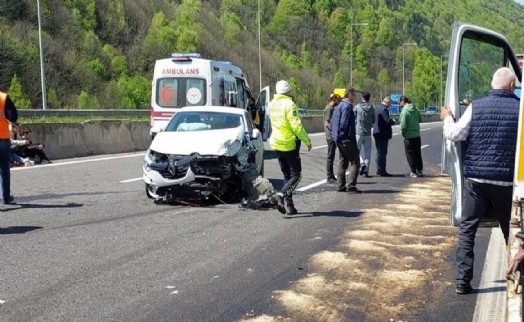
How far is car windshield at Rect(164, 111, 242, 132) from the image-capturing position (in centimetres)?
1213

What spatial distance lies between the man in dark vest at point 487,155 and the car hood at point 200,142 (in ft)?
17.3

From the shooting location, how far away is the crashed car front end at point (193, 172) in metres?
10.7

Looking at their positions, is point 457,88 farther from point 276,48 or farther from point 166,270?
point 276,48

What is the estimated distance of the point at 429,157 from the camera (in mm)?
22766

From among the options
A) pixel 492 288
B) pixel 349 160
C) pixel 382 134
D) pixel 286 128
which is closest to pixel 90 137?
pixel 382 134

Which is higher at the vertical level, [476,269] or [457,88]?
[457,88]

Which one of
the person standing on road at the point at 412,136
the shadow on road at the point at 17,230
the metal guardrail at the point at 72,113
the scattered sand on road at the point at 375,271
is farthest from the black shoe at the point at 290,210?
the metal guardrail at the point at 72,113

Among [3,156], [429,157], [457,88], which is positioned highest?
[457,88]

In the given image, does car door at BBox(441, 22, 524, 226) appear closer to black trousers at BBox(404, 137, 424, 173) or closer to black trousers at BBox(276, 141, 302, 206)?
black trousers at BBox(276, 141, 302, 206)

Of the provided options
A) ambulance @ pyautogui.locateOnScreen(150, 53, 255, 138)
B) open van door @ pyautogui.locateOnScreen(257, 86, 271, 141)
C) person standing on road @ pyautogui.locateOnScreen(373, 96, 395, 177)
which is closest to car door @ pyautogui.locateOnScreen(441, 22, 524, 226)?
person standing on road @ pyautogui.locateOnScreen(373, 96, 395, 177)

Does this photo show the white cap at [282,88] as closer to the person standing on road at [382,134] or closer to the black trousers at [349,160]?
the black trousers at [349,160]

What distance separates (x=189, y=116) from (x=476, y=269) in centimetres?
669

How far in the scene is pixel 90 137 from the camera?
2170 centimetres

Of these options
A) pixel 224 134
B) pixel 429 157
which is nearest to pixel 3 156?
pixel 224 134
